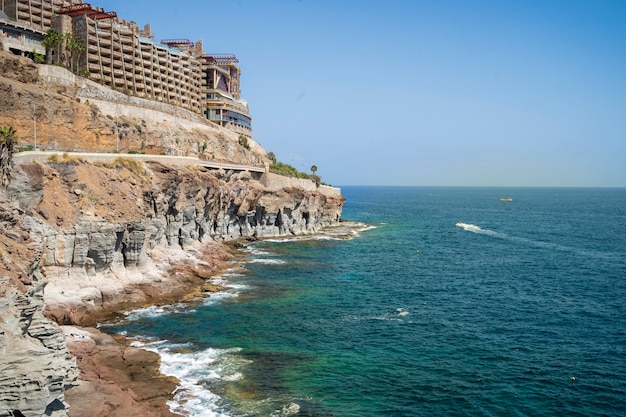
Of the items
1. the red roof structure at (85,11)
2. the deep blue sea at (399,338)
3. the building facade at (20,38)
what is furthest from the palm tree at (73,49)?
the deep blue sea at (399,338)

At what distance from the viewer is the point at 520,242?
370 feet

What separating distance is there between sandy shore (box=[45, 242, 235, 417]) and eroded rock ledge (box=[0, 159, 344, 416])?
18cm

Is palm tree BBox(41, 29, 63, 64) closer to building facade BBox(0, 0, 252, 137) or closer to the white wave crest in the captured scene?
building facade BBox(0, 0, 252, 137)

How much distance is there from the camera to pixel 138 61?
381 feet

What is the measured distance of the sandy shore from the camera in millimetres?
33250

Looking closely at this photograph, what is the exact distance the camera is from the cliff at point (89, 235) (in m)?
27.4

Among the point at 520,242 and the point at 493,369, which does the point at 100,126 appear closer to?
the point at 493,369

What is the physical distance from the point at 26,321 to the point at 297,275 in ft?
160

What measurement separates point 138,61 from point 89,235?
238 feet

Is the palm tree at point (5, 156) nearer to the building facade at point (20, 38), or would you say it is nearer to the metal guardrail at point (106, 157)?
the metal guardrail at point (106, 157)

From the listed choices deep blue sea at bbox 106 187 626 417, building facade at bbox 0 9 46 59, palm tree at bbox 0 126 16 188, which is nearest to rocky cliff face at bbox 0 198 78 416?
deep blue sea at bbox 106 187 626 417

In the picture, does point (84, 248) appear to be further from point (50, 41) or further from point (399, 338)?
point (50, 41)

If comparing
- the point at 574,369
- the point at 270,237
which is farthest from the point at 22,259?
the point at 270,237

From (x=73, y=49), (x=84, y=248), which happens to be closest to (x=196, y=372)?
(x=84, y=248)
